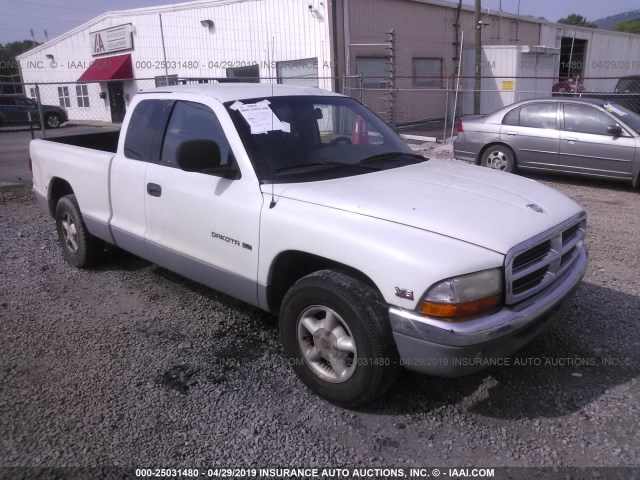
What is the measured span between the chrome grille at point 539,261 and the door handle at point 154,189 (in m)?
2.60

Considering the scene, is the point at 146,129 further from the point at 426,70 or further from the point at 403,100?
the point at 426,70

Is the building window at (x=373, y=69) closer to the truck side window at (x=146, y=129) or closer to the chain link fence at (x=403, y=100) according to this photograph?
the chain link fence at (x=403, y=100)

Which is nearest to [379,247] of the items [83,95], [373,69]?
[373,69]

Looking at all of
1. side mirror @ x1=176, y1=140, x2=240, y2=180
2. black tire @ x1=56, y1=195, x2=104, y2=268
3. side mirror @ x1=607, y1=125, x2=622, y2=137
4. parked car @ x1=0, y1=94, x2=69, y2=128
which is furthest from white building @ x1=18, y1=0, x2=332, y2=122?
side mirror @ x1=176, y1=140, x2=240, y2=180

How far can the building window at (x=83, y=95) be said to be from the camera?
95.9ft

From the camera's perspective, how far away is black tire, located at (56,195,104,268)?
5.29 meters

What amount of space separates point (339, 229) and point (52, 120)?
→ 993 inches

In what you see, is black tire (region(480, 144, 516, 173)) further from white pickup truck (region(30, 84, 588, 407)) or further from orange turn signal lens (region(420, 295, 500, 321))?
orange turn signal lens (region(420, 295, 500, 321))

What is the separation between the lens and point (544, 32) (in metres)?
27.1

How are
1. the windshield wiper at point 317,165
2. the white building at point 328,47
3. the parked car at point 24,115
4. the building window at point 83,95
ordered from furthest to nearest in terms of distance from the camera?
1. the building window at point 83,95
2. the parked car at point 24,115
3. the white building at point 328,47
4. the windshield wiper at point 317,165

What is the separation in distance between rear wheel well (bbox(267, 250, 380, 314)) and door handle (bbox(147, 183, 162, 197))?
1295 mm

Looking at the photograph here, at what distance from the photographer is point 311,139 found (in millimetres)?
3852

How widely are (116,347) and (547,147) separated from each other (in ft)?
26.1

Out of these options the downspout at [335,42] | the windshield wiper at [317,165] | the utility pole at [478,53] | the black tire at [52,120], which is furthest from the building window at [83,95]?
the windshield wiper at [317,165]
